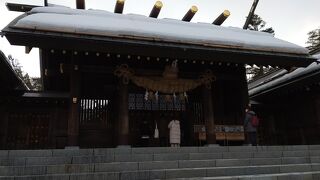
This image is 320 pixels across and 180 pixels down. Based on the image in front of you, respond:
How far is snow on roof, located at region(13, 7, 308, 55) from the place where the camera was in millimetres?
9453

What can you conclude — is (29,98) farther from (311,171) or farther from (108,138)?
(311,171)

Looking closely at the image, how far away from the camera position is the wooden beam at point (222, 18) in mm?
14014

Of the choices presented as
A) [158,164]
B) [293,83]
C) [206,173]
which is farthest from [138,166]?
[293,83]

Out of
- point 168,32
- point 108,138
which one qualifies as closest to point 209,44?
point 168,32

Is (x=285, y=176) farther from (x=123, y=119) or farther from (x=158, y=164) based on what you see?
(x=123, y=119)

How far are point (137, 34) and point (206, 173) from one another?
4845mm

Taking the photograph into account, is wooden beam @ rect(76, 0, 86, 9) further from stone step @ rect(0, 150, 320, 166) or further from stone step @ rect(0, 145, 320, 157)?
stone step @ rect(0, 150, 320, 166)

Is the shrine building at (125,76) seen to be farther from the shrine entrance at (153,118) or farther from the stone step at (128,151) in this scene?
the stone step at (128,151)

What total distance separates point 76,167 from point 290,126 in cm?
1190

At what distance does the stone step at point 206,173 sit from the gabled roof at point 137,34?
166 inches

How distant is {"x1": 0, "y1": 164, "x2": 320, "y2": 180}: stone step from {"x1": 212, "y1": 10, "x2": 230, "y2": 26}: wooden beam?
7.88 meters

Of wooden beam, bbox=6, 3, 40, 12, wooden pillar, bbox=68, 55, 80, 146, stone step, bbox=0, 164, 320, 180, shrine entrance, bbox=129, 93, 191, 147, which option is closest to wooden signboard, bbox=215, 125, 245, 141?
shrine entrance, bbox=129, 93, 191, 147

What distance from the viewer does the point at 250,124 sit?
11.3 m

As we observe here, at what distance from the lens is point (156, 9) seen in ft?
44.4
